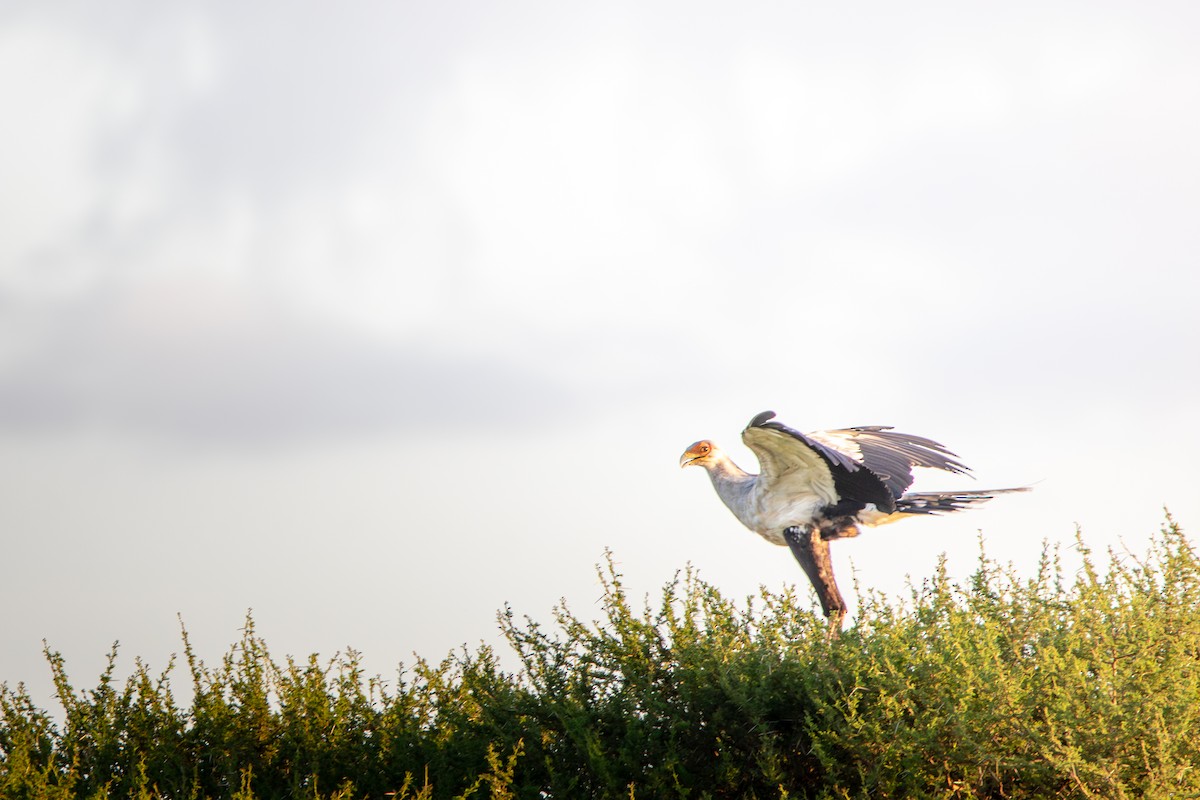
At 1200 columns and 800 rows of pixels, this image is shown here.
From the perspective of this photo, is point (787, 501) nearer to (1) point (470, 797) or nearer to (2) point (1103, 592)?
(2) point (1103, 592)

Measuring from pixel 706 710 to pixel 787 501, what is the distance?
7.30ft

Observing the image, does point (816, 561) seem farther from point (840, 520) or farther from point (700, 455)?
point (700, 455)

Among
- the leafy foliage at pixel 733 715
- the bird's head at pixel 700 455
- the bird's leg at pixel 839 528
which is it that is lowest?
the leafy foliage at pixel 733 715

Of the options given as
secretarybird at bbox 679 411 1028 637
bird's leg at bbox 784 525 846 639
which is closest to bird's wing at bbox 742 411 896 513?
secretarybird at bbox 679 411 1028 637

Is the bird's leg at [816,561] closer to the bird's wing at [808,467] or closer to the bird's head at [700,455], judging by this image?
the bird's wing at [808,467]

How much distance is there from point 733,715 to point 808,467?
222 centimetres

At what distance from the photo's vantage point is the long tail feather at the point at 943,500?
9203 mm

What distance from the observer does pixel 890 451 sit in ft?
31.0

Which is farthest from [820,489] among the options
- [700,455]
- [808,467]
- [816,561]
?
[700,455]

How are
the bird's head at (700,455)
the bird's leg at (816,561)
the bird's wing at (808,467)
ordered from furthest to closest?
the bird's head at (700,455) < the bird's leg at (816,561) < the bird's wing at (808,467)

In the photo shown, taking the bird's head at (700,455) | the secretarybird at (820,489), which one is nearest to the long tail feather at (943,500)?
the secretarybird at (820,489)

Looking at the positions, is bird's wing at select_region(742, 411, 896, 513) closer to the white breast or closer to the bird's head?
the white breast

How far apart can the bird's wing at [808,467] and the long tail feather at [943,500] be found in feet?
1.83

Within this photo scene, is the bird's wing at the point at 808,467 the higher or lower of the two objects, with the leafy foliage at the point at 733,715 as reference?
higher
